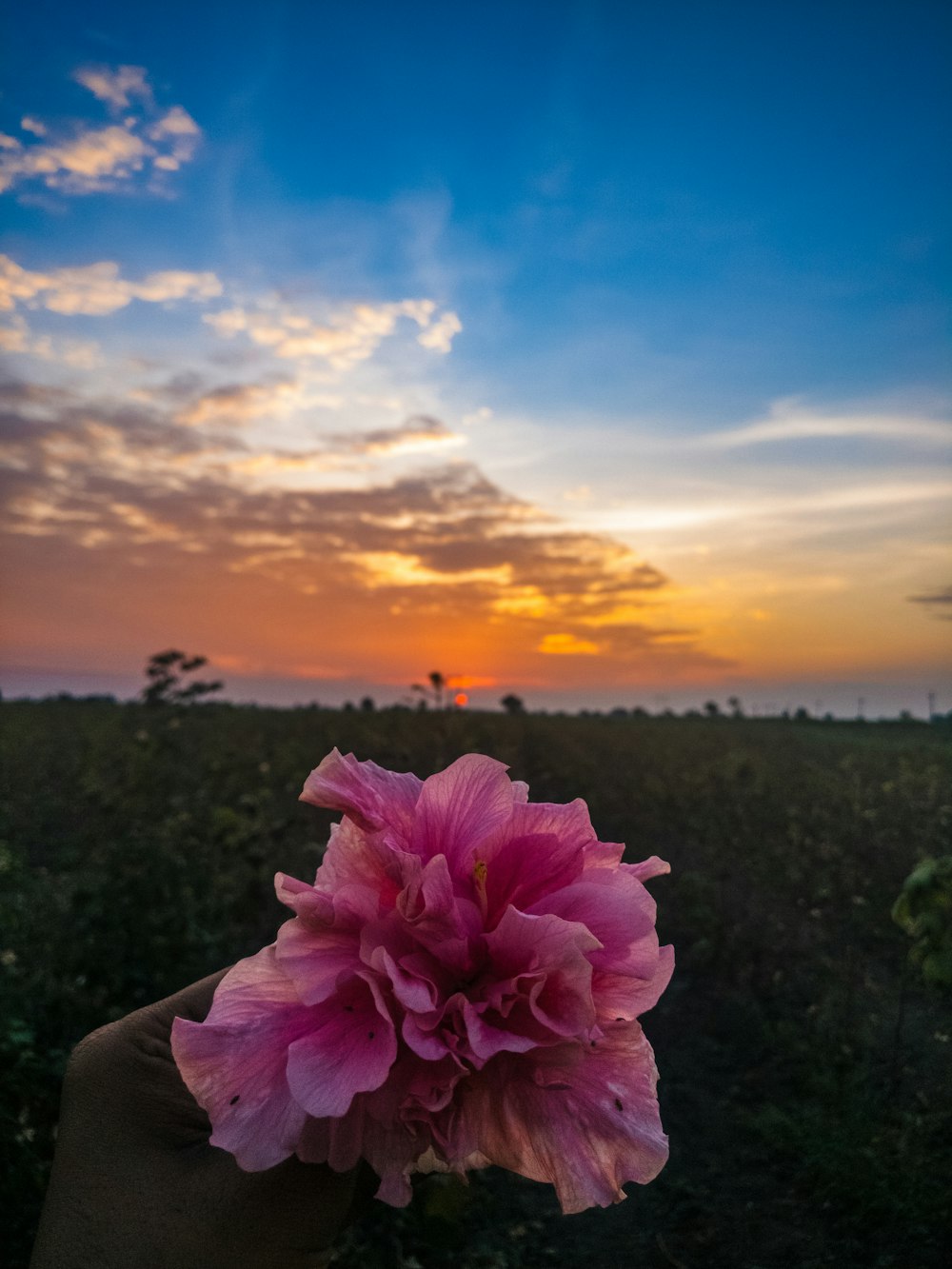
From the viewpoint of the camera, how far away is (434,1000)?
1062mm

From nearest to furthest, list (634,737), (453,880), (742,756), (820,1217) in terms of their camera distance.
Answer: (453,880) → (820,1217) → (742,756) → (634,737)

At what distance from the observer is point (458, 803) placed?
1207 millimetres

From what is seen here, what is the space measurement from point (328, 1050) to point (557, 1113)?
275 millimetres

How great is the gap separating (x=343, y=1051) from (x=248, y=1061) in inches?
4.8

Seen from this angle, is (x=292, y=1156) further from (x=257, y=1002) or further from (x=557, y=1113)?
(x=557, y=1113)

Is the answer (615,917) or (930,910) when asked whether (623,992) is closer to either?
(615,917)

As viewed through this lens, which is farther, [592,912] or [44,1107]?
[44,1107]

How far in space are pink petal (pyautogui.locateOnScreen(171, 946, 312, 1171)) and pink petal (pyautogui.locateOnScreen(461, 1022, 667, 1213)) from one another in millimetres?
207

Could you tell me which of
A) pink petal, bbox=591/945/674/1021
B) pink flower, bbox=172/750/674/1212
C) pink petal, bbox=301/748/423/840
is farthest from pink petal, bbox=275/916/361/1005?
pink petal, bbox=591/945/674/1021

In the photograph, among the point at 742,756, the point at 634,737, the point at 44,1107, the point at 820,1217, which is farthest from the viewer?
the point at 634,737

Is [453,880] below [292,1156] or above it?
above

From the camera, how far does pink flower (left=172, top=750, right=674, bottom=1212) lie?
106 centimetres

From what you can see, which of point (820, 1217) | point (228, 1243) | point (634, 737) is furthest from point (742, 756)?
point (228, 1243)

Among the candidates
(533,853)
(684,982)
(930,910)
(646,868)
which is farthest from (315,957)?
(684,982)
